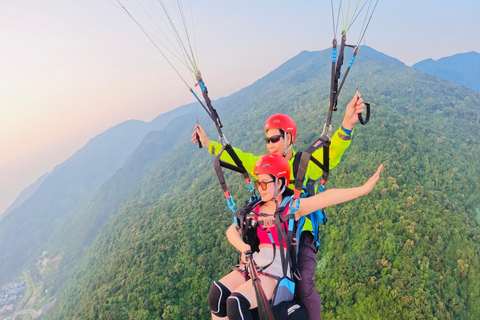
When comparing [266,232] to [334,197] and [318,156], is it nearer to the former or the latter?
[334,197]

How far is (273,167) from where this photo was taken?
2936mm

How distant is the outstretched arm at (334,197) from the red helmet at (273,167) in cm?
37

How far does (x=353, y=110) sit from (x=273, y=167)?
0.96 m

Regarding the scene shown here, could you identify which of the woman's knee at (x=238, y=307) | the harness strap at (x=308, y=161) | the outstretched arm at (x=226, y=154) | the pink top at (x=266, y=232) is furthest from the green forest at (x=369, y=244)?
the woman's knee at (x=238, y=307)

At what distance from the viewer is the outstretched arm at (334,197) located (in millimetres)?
2250

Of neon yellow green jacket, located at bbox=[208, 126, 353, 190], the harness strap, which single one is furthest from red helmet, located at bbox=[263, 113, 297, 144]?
the harness strap

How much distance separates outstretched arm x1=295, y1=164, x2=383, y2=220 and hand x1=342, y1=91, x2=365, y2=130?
2.87 feet

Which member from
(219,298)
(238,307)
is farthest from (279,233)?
(219,298)

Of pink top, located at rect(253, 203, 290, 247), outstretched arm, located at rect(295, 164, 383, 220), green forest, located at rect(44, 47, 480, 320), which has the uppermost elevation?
outstretched arm, located at rect(295, 164, 383, 220)

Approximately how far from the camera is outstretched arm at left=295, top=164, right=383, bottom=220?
225cm

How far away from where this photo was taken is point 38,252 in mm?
134000

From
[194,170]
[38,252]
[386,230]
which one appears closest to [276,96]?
[194,170]

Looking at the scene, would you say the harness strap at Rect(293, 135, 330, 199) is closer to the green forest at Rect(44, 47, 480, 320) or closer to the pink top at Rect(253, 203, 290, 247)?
the pink top at Rect(253, 203, 290, 247)

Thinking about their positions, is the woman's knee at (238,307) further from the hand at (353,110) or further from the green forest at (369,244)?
the green forest at (369,244)
